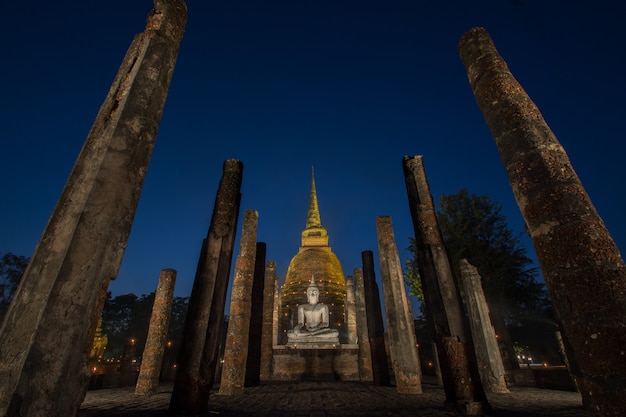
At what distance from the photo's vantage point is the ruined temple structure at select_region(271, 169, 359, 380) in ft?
55.5

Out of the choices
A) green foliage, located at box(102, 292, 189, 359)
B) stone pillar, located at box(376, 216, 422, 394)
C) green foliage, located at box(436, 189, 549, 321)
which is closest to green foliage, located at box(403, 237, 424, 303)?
green foliage, located at box(436, 189, 549, 321)

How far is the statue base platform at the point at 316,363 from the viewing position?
16.7 meters

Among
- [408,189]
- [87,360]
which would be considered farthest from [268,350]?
[87,360]

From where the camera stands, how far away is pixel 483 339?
33.8 feet

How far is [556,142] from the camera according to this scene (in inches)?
149

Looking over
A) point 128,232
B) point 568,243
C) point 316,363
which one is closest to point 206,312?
Answer: point 128,232

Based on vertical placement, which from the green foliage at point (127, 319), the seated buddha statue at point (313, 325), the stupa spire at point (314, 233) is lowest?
the seated buddha statue at point (313, 325)

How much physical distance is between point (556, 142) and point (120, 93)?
511 centimetres

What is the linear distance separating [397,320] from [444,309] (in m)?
3.81

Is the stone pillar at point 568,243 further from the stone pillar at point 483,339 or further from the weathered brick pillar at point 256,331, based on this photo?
the weathered brick pillar at point 256,331

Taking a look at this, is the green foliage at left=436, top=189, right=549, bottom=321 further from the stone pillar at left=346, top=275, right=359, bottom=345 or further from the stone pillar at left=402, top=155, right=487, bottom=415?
the stone pillar at left=402, top=155, right=487, bottom=415

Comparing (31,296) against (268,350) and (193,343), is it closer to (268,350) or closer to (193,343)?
(193,343)

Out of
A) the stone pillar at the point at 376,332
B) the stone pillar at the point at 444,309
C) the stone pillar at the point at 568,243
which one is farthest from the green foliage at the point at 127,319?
the stone pillar at the point at 568,243

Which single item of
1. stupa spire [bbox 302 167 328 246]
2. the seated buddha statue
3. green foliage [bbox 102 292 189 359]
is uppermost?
stupa spire [bbox 302 167 328 246]
